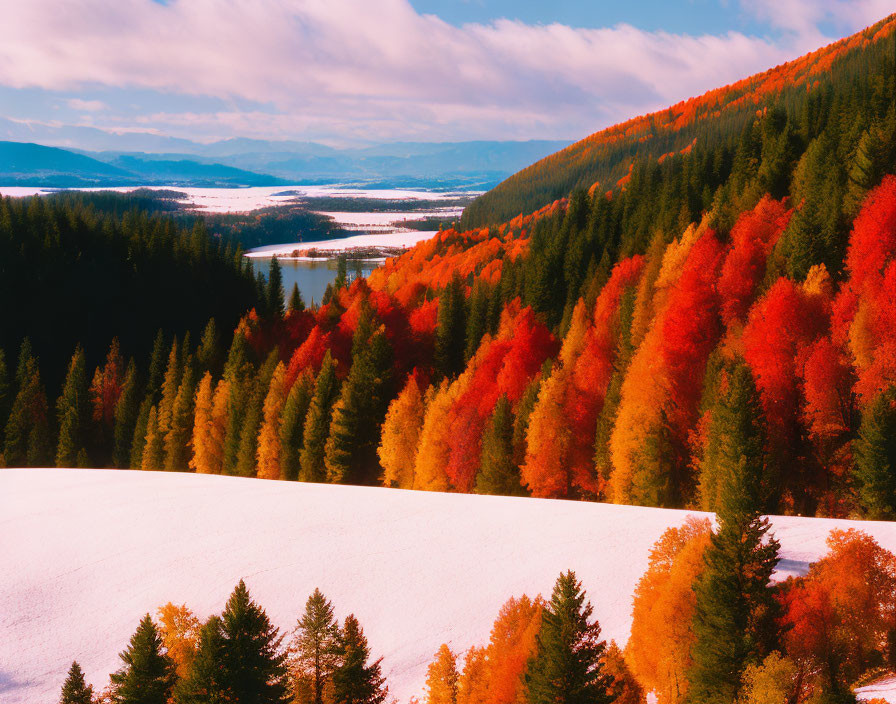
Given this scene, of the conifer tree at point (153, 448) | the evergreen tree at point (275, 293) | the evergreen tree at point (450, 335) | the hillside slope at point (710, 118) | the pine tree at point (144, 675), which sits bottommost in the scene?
the pine tree at point (144, 675)

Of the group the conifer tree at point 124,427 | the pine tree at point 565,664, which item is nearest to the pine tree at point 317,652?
the pine tree at point 565,664

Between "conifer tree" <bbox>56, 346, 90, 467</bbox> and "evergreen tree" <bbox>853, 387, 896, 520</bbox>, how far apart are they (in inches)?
2982

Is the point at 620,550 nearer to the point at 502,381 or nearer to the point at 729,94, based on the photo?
the point at 502,381

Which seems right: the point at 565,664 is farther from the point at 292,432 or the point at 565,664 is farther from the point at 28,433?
the point at 28,433

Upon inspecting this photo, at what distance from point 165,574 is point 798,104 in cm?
9241

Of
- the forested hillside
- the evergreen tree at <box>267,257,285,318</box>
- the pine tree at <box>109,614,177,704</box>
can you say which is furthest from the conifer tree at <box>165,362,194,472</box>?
the pine tree at <box>109,614,177,704</box>

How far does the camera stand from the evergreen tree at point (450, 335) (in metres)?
82.0

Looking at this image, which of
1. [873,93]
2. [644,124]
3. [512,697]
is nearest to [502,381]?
[512,697]

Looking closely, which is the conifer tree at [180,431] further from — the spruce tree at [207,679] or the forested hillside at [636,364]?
the spruce tree at [207,679]

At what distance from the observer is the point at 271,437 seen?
6625 cm

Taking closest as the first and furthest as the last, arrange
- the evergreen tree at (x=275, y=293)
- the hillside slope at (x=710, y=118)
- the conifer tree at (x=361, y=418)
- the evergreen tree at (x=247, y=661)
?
1. the evergreen tree at (x=247, y=661)
2. the conifer tree at (x=361, y=418)
3. the hillside slope at (x=710, y=118)
4. the evergreen tree at (x=275, y=293)

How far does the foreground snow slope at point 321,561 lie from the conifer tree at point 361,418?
47.5ft

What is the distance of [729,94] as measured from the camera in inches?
6427

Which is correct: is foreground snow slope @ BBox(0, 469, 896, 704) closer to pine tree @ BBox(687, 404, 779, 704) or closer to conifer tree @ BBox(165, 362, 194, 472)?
pine tree @ BBox(687, 404, 779, 704)
